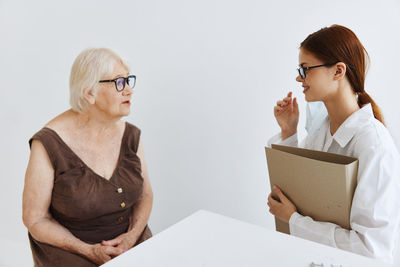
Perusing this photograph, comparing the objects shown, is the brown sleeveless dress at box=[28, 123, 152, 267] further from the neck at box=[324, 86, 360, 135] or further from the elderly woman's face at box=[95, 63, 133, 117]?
the neck at box=[324, 86, 360, 135]

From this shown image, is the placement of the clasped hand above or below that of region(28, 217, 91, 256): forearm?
below

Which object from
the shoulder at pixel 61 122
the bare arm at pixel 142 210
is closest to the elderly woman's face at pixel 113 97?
the shoulder at pixel 61 122

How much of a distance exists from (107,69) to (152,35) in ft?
2.32

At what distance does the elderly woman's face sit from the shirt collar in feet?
3.12

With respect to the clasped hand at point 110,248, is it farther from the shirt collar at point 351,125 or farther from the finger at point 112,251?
the shirt collar at point 351,125

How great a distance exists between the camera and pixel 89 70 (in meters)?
1.62

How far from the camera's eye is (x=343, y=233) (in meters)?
1.22

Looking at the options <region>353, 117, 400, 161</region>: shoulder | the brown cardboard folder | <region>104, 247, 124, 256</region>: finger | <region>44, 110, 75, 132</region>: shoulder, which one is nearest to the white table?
the brown cardboard folder

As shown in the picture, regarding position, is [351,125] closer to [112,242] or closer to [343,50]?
[343,50]

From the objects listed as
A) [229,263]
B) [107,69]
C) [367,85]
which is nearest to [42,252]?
[107,69]

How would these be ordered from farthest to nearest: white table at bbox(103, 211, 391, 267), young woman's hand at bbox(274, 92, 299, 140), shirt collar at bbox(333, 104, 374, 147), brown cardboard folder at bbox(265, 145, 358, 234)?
1. young woman's hand at bbox(274, 92, 299, 140)
2. shirt collar at bbox(333, 104, 374, 147)
3. brown cardboard folder at bbox(265, 145, 358, 234)
4. white table at bbox(103, 211, 391, 267)

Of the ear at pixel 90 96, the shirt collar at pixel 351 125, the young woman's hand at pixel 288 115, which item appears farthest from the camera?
the young woman's hand at pixel 288 115

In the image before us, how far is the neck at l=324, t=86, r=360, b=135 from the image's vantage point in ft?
4.60

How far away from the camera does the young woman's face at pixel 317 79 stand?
138 cm
